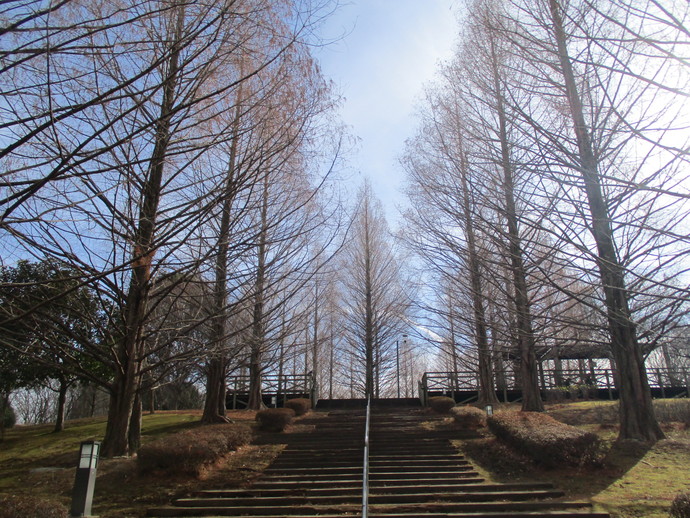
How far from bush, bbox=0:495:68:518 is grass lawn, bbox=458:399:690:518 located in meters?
5.56

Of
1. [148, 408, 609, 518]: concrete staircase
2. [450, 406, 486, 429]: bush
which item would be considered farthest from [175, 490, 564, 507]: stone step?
[450, 406, 486, 429]: bush

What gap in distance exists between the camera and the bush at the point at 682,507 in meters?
4.28

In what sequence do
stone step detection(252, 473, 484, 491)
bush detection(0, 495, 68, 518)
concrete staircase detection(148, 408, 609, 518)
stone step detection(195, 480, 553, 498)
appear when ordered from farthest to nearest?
1. stone step detection(252, 473, 484, 491)
2. stone step detection(195, 480, 553, 498)
3. concrete staircase detection(148, 408, 609, 518)
4. bush detection(0, 495, 68, 518)

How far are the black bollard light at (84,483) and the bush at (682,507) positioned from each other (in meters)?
6.04

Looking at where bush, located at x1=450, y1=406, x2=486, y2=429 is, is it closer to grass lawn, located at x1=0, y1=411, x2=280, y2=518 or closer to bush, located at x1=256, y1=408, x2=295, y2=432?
bush, located at x1=256, y1=408, x2=295, y2=432

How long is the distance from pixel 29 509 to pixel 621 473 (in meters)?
7.25

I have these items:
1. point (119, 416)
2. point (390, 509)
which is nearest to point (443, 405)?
point (390, 509)

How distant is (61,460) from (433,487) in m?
7.04

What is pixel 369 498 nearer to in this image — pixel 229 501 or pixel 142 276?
pixel 229 501

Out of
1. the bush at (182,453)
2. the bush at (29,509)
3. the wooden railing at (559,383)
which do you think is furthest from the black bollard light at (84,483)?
the wooden railing at (559,383)

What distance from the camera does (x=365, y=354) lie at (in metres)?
22.1

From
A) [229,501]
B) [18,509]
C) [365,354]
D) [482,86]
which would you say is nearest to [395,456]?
[229,501]

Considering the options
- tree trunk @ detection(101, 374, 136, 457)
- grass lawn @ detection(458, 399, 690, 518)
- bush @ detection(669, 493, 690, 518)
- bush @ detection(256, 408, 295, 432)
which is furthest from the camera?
bush @ detection(256, 408, 295, 432)

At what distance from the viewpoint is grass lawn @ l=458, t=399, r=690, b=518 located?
5.52 metres
